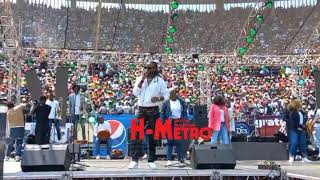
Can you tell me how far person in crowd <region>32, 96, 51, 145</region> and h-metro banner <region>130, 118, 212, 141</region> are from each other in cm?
320

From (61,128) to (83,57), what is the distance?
4.98 meters

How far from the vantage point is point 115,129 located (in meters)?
14.7

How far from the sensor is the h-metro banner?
830 centimetres

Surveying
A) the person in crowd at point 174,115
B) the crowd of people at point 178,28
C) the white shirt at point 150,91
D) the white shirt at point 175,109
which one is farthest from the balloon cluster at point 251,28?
the white shirt at point 150,91

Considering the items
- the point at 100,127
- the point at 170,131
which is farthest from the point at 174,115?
the point at 100,127

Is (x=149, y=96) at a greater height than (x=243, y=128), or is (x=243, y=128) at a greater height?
(x=149, y=96)

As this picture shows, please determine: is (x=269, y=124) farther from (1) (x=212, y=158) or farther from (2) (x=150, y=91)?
(2) (x=150, y=91)

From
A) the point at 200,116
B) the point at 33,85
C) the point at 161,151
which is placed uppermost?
the point at 33,85

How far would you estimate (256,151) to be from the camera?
12.0 m

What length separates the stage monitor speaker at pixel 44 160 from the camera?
7.79 metres

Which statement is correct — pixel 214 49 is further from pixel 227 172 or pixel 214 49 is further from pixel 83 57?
pixel 227 172

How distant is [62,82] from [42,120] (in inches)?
104

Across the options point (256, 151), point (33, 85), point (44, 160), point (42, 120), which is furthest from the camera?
point (42, 120)

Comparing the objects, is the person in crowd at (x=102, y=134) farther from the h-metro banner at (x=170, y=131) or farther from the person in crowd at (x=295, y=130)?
the person in crowd at (x=295, y=130)
